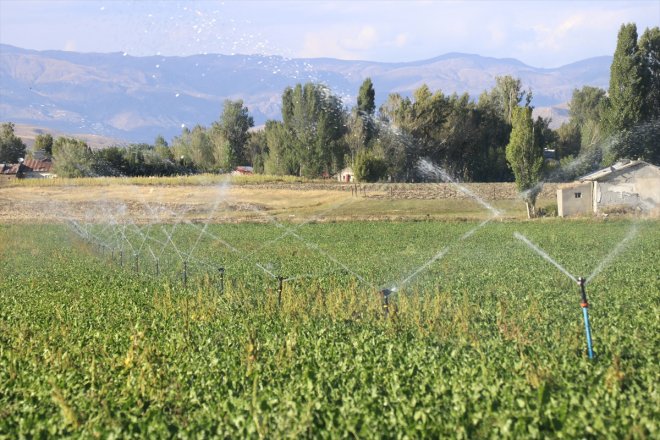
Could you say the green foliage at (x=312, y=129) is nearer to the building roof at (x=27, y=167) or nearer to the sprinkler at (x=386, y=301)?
the building roof at (x=27, y=167)

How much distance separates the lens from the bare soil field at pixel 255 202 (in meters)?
60.9

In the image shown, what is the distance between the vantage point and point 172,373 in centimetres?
1305

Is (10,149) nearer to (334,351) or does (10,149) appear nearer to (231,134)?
(231,134)

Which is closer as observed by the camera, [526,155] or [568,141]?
[526,155]

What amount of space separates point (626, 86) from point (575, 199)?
12783 millimetres

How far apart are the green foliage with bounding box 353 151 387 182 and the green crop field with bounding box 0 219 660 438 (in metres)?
49.7

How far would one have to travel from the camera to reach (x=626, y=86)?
207ft

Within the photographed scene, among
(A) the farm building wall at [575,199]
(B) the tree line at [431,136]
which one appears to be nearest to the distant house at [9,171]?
(B) the tree line at [431,136]

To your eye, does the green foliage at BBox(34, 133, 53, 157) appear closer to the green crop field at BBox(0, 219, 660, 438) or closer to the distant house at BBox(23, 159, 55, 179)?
the distant house at BBox(23, 159, 55, 179)

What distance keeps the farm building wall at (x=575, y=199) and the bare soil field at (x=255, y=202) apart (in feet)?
10.6

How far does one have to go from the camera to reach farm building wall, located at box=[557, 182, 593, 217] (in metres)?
56.6

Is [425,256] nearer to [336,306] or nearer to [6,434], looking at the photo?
[336,306]

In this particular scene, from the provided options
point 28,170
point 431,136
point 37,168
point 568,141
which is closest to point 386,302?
point 431,136

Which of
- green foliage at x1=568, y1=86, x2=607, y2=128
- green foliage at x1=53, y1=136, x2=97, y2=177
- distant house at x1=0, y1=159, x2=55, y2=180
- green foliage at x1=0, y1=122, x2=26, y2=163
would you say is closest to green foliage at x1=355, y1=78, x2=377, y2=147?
green foliage at x1=53, y1=136, x2=97, y2=177
